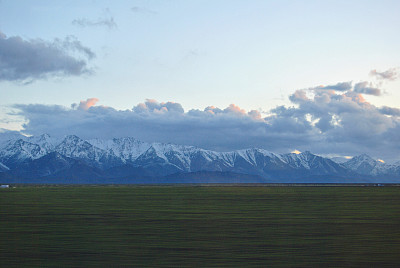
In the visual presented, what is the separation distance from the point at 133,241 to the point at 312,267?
9486 mm

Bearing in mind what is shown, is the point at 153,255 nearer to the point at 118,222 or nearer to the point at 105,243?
the point at 105,243

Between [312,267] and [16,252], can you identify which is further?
[16,252]

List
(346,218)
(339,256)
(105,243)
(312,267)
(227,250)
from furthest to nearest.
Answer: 1. (346,218)
2. (105,243)
3. (227,250)
4. (339,256)
5. (312,267)

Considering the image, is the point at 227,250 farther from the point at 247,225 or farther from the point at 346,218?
the point at 346,218

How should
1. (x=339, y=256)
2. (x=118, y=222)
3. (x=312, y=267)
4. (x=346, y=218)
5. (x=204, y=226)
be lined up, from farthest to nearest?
(x=346, y=218) → (x=118, y=222) → (x=204, y=226) → (x=339, y=256) → (x=312, y=267)

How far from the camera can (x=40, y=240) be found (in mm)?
22562

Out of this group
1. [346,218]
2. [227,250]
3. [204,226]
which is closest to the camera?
[227,250]

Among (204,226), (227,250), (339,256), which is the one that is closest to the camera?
(339,256)

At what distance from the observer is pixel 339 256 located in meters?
18.7

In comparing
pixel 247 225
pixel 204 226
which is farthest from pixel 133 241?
pixel 247 225

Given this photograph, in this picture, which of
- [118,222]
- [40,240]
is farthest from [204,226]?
[40,240]

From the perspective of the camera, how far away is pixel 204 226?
28297mm

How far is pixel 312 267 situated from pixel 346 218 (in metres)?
17.8

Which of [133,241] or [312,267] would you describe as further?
[133,241]
